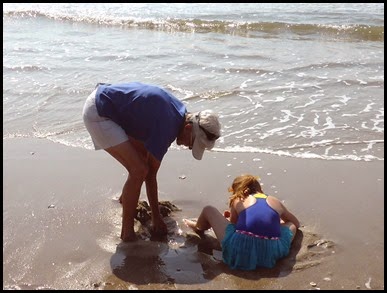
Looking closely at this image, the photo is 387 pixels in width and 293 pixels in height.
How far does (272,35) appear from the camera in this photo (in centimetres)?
1453

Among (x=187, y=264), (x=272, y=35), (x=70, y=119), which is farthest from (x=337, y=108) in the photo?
(x=272, y=35)

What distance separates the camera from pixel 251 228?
371 centimetres

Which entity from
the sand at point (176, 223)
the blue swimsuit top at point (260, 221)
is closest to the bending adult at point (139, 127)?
the sand at point (176, 223)

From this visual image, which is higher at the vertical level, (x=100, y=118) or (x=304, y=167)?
(x=100, y=118)

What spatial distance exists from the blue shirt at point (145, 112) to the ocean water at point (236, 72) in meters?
2.17

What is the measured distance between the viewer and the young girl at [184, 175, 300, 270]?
3656mm

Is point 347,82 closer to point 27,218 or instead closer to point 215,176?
point 215,176

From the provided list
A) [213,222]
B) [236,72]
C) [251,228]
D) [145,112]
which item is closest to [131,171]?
[145,112]

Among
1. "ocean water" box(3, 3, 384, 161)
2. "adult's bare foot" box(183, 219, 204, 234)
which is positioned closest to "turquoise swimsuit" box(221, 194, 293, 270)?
"adult's bare foot" box(183, 219, 204, 234)

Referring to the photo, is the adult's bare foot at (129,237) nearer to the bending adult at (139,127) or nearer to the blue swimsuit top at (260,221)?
the bending adult at (139,127)

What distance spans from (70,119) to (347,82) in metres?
4.36

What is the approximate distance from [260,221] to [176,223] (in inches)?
34.5

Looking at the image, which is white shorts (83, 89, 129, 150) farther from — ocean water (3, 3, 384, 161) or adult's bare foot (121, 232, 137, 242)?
ocean water (3, 3, 384, 161)

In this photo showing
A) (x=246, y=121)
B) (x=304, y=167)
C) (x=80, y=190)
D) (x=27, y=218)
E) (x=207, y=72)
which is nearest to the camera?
(x=27, y=218)
